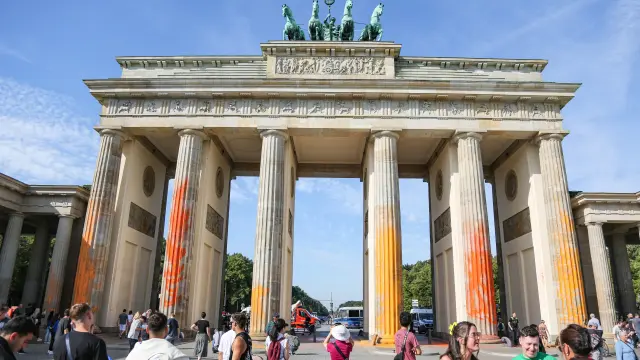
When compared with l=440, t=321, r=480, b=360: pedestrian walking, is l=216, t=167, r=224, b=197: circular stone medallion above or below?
above

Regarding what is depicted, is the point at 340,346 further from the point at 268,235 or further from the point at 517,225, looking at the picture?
the point at 517,225

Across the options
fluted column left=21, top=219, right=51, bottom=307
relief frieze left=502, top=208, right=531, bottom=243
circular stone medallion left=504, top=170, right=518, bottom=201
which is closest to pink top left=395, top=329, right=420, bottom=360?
relief frieze left=502, top=208, right=531, bottom=243

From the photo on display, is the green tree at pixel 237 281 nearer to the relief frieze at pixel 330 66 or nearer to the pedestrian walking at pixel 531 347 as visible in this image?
the relief frieze at pixel 330 66

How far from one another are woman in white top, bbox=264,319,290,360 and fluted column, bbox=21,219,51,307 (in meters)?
24.8

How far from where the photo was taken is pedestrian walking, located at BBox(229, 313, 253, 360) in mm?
5527

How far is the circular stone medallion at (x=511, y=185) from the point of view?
2552 cm

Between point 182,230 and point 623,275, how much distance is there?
2668 centimetres

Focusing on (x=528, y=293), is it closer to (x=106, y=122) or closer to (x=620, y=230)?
(x=620, y=230)

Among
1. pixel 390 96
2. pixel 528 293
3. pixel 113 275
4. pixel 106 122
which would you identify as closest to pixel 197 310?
pixel 113 275

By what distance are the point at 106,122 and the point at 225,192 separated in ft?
28.5

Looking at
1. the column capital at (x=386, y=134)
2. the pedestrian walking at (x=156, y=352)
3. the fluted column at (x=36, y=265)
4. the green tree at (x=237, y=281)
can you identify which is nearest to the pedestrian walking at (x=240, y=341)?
the pedestrian walking at (x=156, y=352)

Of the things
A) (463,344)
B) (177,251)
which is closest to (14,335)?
(463,344)

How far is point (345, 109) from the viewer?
2289 centimetres

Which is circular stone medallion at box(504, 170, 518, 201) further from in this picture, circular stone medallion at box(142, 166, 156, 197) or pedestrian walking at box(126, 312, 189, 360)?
pedestrian walking at box(126, 312, 189, 360)
